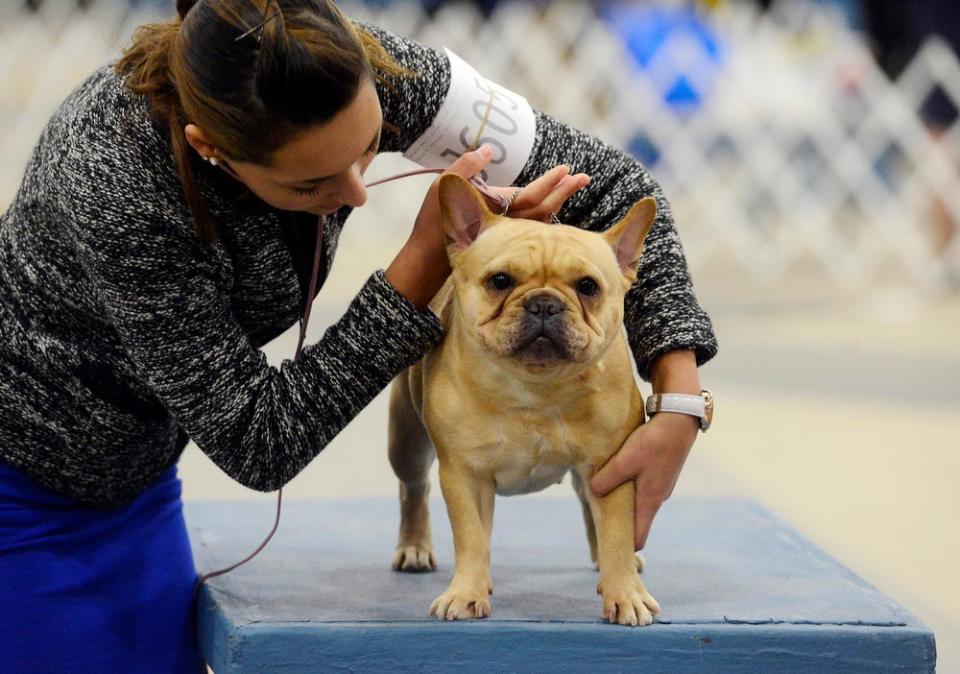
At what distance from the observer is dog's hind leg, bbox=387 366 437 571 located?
5.27 feet

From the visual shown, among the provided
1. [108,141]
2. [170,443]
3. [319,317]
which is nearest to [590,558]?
[170,443]

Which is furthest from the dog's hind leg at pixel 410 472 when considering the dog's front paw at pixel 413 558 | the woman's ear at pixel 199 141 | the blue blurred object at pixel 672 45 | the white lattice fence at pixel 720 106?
the blue blurred object at pixel 672 45

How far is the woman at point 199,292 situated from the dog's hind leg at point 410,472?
0.63 feet

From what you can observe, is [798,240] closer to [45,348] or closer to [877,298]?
[877,298]

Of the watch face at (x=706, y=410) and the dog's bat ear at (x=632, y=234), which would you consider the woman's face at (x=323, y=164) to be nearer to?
the dog's bat ear at (x=632, y=234)

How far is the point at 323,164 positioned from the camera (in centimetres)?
125

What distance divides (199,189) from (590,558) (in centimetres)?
70

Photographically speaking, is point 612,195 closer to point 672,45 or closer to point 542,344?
point 542,344

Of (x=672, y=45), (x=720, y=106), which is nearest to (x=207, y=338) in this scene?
(x=672, y=45)

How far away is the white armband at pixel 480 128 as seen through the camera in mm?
1540

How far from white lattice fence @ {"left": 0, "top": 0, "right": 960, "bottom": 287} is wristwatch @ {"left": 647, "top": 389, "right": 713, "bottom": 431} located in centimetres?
541

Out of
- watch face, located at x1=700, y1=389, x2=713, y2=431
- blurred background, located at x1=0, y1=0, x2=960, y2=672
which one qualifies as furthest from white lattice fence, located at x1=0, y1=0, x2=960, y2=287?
watch face, located at x1=700, y1=389, x2=713, y2=431

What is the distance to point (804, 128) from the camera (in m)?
7.04

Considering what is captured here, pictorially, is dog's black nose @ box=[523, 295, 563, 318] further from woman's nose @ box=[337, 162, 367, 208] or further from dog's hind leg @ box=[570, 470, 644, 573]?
dog's hind leg @ box=[570, 470, 644, 573]
